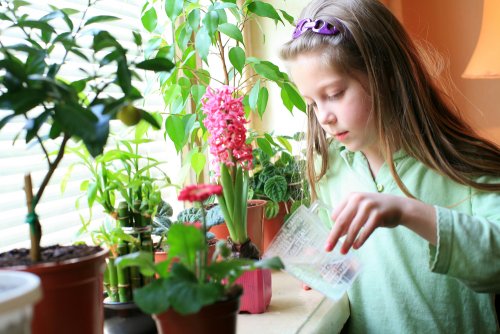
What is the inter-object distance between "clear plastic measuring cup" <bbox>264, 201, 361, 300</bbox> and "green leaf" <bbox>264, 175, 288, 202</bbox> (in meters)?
0.54

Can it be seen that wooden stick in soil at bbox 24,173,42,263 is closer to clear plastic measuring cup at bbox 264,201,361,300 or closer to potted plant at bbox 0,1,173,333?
potted plant at bbox 0,1,173,333

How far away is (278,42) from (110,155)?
1.18 m

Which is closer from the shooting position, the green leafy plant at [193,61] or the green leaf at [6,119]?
the green leaf at [6,119]

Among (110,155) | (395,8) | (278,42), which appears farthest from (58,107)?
(395,8)

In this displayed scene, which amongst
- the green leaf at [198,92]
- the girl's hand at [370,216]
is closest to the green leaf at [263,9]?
the green leaf at [198,92]

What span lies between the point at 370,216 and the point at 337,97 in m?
0.33

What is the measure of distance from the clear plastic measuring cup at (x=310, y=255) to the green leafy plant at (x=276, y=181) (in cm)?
55

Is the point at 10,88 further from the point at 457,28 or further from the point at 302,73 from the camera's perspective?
the point at 457,28

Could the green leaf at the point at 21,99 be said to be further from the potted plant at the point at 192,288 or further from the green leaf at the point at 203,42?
the green leaf at the point at 203,42

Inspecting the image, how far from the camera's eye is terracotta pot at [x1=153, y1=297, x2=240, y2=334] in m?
0.61

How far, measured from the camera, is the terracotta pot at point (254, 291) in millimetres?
1104

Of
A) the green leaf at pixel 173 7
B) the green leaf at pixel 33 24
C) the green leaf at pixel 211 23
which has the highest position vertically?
the green leaf at pixel 173 7

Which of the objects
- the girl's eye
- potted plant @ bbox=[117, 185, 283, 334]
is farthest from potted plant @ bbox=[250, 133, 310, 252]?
potted plant @ bbox=[117, 185, 283, 334]

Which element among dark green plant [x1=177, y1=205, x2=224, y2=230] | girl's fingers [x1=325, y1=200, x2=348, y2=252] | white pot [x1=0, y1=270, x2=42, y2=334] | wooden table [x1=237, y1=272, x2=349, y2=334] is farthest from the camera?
dark green plant [x1=177, y1=205, x2=224, y2=230]
